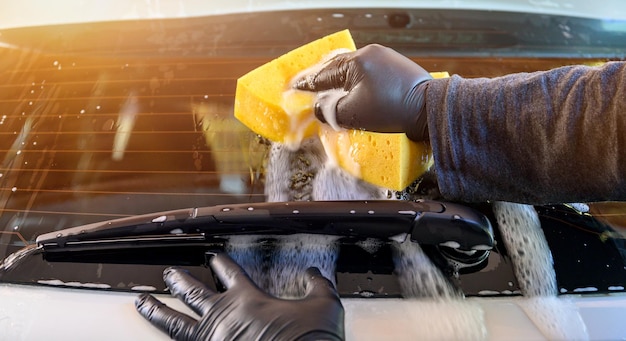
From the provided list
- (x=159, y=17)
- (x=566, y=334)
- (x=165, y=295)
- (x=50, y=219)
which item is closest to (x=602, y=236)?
(x=566, y=334)

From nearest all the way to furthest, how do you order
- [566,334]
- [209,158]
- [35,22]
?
[566,334]
[209,158]
[35,22]

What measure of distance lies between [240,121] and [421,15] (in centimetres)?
63

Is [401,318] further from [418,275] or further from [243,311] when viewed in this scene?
[243,311]

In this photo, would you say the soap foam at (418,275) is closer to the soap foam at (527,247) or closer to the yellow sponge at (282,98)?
the soap foam at (527,247)

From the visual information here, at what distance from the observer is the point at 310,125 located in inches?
41.4

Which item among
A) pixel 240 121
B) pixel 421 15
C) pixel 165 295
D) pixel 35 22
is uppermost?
pixel 35 22

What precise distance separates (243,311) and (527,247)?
50cm

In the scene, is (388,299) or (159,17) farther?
(159,17)

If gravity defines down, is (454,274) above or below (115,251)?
below

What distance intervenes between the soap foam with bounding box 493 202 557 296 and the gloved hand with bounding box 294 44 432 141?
213mm

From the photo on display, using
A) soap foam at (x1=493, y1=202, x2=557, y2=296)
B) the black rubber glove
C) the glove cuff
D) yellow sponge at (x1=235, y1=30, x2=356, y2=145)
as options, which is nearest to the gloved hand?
the glove cuff

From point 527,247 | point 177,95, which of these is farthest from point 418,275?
point 177,95

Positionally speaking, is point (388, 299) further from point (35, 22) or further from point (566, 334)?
point (35, 22)

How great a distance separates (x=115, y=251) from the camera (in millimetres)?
849
